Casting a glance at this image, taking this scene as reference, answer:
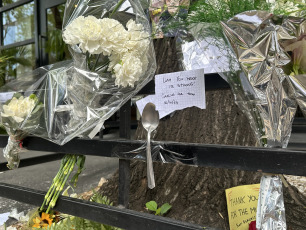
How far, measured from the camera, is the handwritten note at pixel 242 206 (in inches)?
49.0

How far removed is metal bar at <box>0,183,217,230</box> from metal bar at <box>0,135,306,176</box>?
20 centimetres

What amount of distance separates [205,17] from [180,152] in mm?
466

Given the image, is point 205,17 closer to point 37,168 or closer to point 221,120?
point 221,120

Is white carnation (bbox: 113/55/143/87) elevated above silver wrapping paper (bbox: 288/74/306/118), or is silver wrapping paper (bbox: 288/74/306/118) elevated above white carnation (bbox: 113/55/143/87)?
white carnation (bbox: 113/55/143/87)

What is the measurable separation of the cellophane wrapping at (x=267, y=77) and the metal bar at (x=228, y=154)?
0.25ft

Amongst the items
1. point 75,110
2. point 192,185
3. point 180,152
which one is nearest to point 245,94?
point 180,152

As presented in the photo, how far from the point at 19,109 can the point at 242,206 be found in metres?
1.10

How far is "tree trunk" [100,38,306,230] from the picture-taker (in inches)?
55.1

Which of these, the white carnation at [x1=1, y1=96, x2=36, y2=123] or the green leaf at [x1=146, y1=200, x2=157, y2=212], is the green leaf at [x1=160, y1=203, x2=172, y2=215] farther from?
the white carnation at [x1=1, y1=96, x2=36, y2=123]

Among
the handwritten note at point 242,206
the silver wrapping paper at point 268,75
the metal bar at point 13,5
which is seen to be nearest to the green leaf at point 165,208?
the handwritten note at point 242,206

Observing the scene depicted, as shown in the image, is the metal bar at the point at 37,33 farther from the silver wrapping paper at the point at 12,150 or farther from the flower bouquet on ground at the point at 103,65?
the flower bouquet on ground at the point at 103,65

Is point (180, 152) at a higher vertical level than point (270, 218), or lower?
higher

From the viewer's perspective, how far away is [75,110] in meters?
1.08

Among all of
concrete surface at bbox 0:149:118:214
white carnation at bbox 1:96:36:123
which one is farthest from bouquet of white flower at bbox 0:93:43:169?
concrete surface at bbox 0:149:118:214
